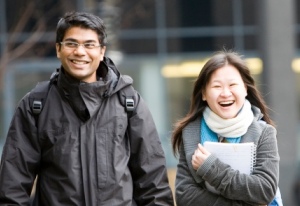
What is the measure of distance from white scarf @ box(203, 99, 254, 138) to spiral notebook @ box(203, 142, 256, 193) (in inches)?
2.8

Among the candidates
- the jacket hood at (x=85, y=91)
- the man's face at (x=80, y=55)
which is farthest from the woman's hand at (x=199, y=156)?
the man's face at (x=80, y=55)

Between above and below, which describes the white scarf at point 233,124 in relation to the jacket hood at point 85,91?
below

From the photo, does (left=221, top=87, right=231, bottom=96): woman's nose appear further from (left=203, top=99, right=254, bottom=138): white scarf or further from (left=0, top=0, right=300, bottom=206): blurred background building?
(left=0, top=0, right=300, bottom=206): blurred background building

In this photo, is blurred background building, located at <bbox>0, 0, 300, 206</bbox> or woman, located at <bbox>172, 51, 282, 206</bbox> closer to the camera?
woman, located at <bbox>172, 51, 282, 206</bbox>

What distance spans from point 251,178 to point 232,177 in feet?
0.30

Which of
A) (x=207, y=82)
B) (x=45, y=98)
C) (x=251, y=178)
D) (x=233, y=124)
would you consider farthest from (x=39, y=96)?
(x=251, y=178)

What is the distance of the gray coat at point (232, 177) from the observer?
4.78 m

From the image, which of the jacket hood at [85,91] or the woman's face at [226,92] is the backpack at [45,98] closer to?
the jacket hood at [85,91]

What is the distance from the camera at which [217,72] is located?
501cm

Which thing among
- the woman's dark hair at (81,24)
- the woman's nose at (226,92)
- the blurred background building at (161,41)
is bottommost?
the blurred background building at (161,41)

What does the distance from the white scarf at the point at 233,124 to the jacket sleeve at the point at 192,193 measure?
0.80 feet

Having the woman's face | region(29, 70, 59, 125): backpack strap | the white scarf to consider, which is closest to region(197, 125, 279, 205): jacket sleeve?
the white scarf

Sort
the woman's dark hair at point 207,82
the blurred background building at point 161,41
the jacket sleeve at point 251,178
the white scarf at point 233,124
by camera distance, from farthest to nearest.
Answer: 1. the blurred background building at point 161,41
2. the woman's dark hair at point 207,82
3. the white scarf at point 233,124
4. the jacket sleeve at point 251,178

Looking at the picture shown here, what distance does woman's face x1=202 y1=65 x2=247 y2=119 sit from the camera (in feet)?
16.2
